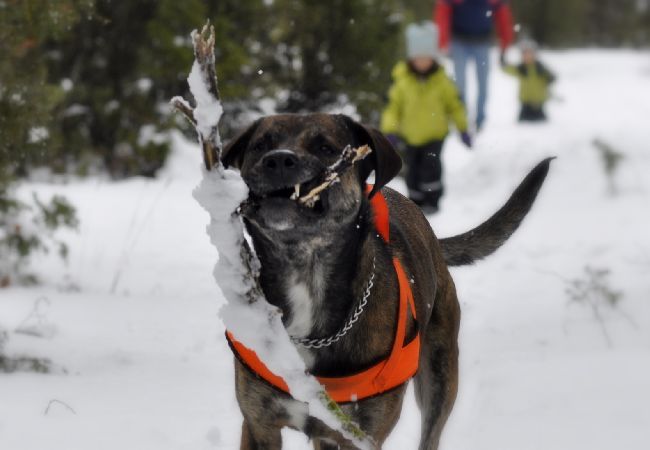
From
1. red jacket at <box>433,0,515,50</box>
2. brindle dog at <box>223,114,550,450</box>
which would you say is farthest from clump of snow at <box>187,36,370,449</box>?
red jacket at <box>433,0,515,50</box>

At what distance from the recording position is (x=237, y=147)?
313cm

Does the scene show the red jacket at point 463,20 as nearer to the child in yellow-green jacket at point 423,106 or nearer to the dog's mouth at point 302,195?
the child in yellow-green jacket at point 423,106

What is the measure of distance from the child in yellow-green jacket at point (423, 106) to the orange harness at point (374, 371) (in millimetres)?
5343

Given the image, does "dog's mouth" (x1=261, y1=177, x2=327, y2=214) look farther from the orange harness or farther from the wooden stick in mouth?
the orange harness

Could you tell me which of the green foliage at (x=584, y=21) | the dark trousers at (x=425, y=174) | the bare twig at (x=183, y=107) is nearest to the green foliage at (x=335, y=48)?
the dark trousers at (x=425, y=174)

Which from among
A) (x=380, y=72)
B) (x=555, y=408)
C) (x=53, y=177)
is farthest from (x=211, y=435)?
(x=380, y=72)

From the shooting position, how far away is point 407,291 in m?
3.28

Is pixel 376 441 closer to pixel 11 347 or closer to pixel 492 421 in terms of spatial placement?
pixel 492 421

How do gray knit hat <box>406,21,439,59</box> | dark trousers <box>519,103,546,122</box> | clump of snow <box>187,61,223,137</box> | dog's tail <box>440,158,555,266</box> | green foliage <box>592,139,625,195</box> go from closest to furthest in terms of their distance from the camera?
1. clump of snow <box>187,61,223,137</box>
2. dog's tail <box>440,158,555,266</box>
3. gray knit hat <box>406,21,439,59</box>
4. green foliage <box>592,139,625,195</box>
5. dark trousers <box>519,103,546,122</box>

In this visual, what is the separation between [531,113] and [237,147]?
1517cm

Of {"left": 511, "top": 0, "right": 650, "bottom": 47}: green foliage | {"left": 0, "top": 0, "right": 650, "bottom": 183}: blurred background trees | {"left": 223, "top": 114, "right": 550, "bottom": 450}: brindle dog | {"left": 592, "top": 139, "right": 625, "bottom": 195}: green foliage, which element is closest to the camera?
{"left": 223, "top": 114, "right": 550, "bottom": 450}: brindle dog

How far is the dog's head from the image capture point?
8.73 feet

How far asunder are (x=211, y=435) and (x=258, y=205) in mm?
1898

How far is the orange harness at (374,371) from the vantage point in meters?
3.00
